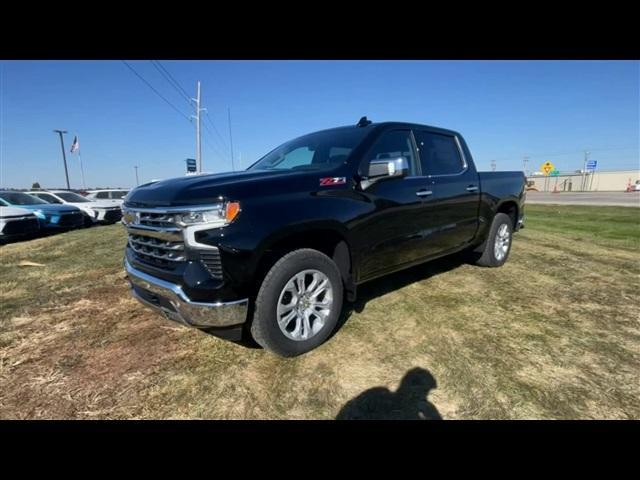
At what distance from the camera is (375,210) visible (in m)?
3.12

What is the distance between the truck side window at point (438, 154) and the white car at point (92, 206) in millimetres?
14442

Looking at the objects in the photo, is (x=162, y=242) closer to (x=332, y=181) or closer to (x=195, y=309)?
(x=195, y=309)

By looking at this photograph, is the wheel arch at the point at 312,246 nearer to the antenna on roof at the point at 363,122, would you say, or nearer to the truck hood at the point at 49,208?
the antenna on roof at the point at 363,122

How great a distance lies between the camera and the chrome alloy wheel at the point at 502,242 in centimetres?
514

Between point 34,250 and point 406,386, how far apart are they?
9.43 meters

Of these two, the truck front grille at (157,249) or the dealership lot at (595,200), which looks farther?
the dealership lot at (595,200)

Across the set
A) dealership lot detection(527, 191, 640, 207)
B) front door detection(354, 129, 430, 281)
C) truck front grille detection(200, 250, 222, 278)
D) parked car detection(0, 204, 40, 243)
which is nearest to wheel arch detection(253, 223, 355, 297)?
front door detection(354, 129, 430, 281)

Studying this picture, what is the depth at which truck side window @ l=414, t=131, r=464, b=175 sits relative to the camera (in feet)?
12.7

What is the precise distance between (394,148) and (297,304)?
1.98 meters

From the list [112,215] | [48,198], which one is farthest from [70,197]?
[112,215]

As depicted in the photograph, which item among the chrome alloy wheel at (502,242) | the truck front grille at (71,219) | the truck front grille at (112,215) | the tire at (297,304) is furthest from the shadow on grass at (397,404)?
the truck front grille at (112,215)

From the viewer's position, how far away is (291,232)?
8.24ft
